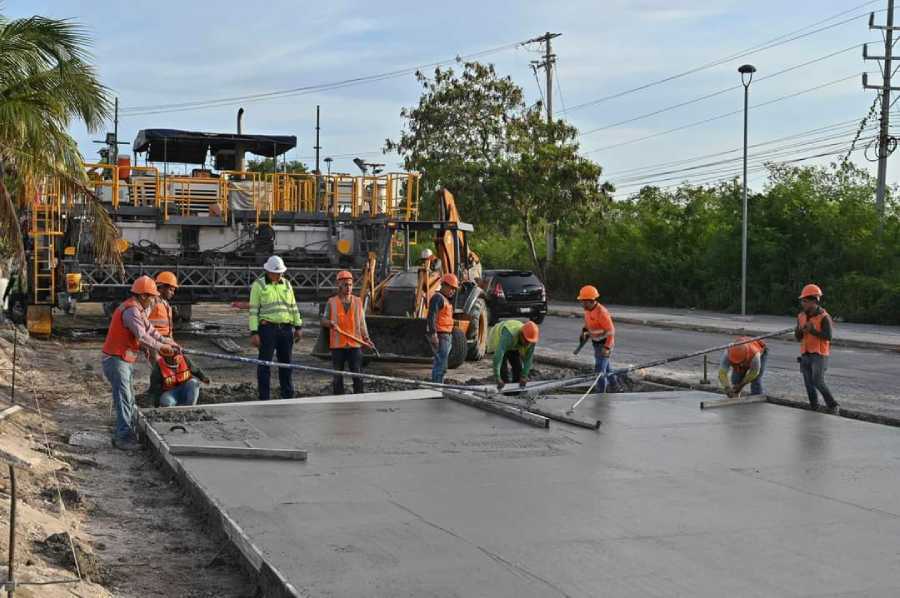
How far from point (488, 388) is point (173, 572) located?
272 inches

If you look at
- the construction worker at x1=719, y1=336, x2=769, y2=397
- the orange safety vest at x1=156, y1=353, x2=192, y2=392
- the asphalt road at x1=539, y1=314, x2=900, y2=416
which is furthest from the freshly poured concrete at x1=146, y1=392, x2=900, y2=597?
the asphalt road at x1=539, y1=314, x2=900, y2=416

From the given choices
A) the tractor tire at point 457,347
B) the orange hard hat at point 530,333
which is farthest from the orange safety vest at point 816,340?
the tractor tire at point 457,347

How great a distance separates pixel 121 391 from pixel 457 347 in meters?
7.60

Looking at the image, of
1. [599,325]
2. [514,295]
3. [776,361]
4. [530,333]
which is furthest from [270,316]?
[514,295]

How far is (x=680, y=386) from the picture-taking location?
49.8ft

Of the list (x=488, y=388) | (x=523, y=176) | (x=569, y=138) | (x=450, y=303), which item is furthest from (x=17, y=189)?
(x=569, y=138)

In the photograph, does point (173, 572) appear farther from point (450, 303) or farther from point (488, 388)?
point (450, 303)

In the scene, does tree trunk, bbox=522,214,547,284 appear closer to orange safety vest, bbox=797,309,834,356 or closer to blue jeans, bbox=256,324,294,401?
blue jeans, bbox=256,324,294,401

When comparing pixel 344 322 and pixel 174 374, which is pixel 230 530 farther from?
pixel 344 322

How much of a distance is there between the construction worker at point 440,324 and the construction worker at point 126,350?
4.57 metres

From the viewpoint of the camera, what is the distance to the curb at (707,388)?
39.2ft

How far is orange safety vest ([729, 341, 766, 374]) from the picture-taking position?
508 inches

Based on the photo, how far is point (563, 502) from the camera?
7602 millimetres

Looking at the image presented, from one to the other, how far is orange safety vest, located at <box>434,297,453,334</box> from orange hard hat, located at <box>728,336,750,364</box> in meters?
3.60
